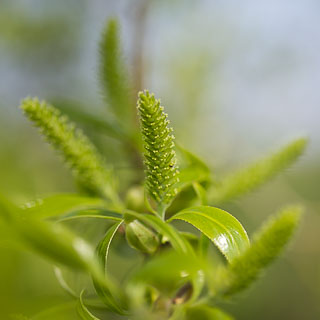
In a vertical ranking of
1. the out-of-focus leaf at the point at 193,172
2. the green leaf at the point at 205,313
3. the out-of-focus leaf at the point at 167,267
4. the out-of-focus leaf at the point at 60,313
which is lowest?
the out-of-focus leaf at the point at 60,313

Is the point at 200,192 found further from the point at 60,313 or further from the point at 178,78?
the point at 178,78

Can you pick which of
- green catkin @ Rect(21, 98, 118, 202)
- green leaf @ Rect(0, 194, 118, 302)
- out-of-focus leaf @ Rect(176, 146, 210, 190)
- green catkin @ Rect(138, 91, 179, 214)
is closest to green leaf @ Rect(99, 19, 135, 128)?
green catkin @ Rect(21, 98, 118, 202)

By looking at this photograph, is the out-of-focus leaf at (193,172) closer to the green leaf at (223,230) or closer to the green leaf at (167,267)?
the green leaf at (223,230)

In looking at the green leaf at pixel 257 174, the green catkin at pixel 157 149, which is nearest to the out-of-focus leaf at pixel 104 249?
the green catkin at pixel 157 149

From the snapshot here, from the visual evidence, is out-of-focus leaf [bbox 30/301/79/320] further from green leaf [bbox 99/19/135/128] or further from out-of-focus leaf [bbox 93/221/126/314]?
green leaf [bbox 99/19/135/128]

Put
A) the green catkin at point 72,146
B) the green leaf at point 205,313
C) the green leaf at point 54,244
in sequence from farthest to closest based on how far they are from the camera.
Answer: the green catkin at point 72,146
the green leaf at point 205,313
the green leaf at point 54,244

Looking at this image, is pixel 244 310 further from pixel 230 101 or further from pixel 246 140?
pixel 230 101

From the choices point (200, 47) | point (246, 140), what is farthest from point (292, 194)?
point (200, 47)

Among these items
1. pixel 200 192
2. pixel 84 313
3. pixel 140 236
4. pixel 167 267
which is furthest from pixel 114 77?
pixel 167 267
